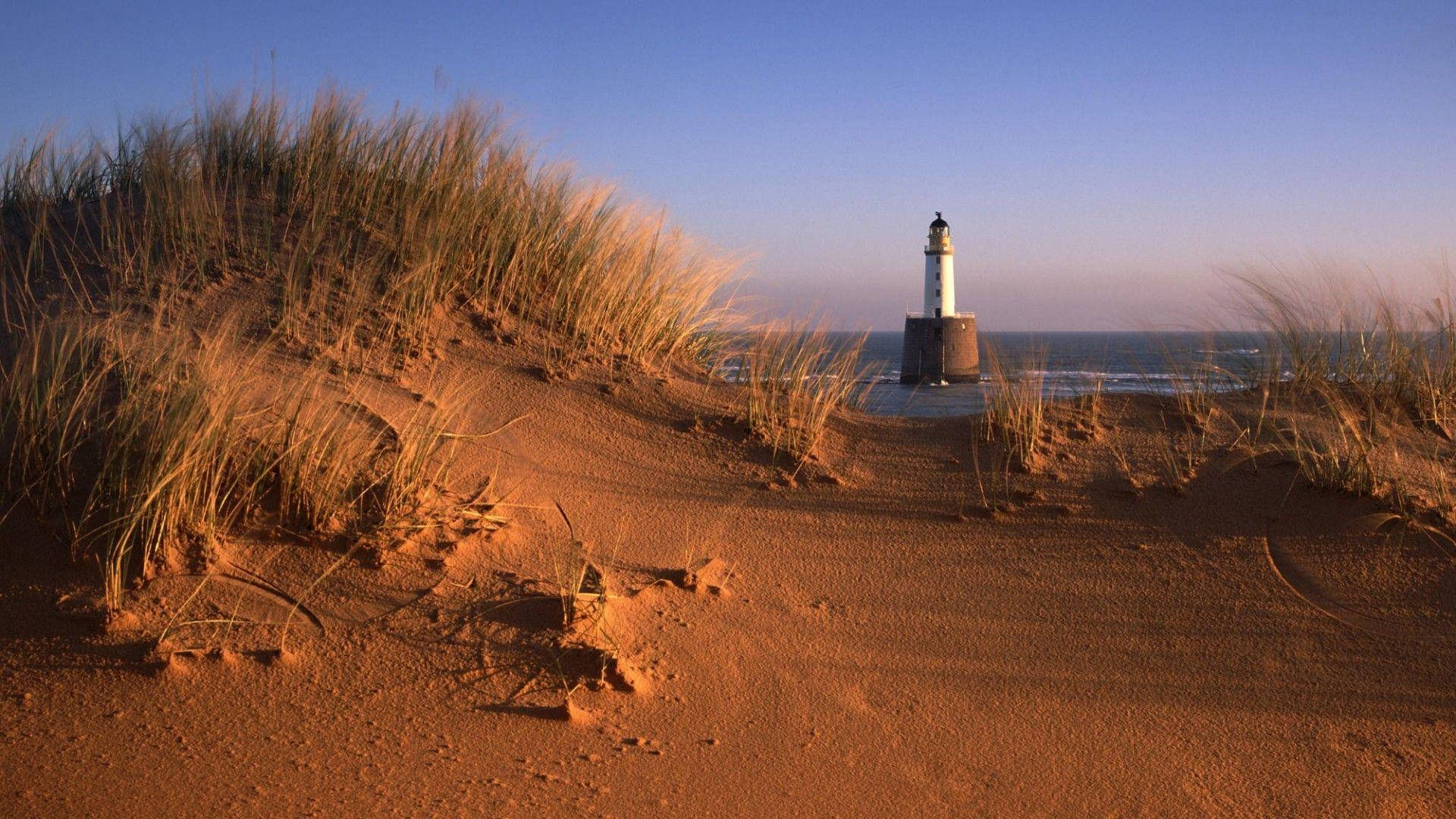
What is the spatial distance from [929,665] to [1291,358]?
13.5 ft

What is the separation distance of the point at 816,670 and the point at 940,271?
35.2 metres

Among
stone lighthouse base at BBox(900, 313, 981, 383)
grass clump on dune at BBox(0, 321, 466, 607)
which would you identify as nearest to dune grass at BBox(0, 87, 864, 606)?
grass clump on dune at BBox(0, 321, 466, 607)

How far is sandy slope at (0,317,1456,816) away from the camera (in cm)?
321

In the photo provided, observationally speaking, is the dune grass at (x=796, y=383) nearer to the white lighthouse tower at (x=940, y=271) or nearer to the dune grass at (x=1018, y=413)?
the dune grass at (x=1018, y=413)

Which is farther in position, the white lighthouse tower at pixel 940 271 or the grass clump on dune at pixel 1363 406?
the white lighthouse tower at pixel 940 271

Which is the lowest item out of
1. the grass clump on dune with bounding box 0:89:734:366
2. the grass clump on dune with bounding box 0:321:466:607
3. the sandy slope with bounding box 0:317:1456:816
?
the sandy slope with bounding box 0:317:1456:816

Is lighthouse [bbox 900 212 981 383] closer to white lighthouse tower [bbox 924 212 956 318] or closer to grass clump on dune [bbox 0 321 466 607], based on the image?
white lighthouse tower [bbox 924 212 956 318]

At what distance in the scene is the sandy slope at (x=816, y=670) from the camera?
3207 mm

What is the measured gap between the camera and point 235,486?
4.21m

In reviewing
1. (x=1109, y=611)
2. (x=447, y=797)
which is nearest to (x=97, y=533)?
(x=447, y=797)

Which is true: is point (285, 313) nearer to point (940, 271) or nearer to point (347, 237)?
point (347, 237)

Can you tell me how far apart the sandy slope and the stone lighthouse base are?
32.6 metres

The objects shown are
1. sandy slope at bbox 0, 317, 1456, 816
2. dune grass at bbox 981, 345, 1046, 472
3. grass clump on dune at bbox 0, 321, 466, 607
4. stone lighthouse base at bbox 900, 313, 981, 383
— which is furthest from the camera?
stone lighthouse base at bbox 900, 313, 981, 383

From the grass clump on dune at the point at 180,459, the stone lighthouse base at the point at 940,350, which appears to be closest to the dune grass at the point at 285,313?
the grass clump on dune at the point at 180,459
